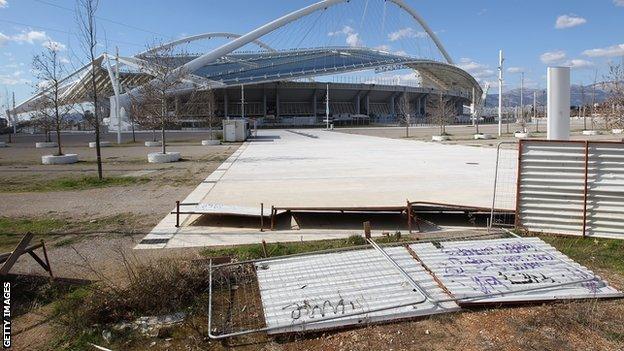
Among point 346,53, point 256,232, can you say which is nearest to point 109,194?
point 256,232

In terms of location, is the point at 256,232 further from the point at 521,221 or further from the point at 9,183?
the point at 9,183

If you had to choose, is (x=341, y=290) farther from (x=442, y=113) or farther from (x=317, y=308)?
(x=442, y=113)

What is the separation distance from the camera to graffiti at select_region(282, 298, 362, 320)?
4758mm

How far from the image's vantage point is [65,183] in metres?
15.4

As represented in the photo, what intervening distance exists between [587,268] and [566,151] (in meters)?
2.51

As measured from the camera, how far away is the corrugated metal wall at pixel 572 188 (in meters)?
7.55

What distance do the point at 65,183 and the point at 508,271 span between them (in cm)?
1418

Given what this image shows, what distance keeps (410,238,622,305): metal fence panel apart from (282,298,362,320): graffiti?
1.19m

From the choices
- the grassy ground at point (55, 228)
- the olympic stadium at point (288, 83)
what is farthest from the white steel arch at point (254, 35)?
the grassy ground at point (55, 228)

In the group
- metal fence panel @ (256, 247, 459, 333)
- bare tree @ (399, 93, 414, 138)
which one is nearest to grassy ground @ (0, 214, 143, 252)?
metal fence panel @ (256, 247, 459, 333)

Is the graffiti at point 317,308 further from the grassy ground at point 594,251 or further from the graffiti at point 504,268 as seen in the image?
the grassy ground at point 594,251

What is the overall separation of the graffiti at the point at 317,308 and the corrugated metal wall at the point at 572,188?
4.58 m

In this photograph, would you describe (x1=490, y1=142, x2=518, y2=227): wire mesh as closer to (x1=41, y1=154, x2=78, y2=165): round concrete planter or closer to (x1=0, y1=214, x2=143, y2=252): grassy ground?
(x1=0, y1=214, x2=143, y2=252): grassy ground

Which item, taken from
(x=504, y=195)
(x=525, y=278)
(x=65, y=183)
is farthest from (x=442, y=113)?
(x=525, y=278)
